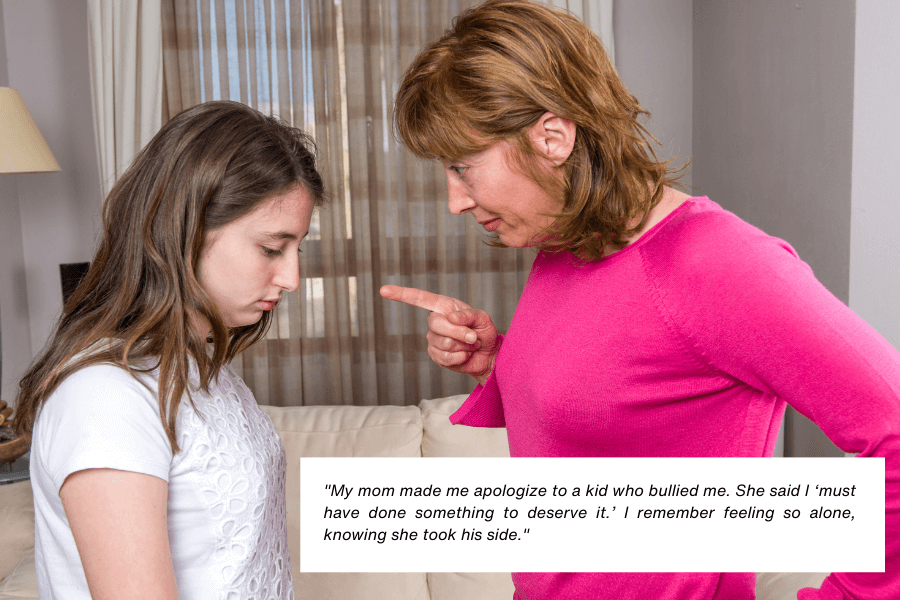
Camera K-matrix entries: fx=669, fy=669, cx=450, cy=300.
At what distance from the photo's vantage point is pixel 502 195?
0.83 m

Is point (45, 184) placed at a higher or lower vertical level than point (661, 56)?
lower

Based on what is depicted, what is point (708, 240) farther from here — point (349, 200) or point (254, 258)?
point (349, 200)

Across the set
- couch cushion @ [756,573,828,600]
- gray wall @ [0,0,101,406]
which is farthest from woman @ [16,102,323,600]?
gray wall @ [0,0,101,406]

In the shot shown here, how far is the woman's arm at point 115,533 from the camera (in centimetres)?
69

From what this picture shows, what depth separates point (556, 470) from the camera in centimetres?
73

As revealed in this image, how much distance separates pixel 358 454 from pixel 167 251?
1192 millimetres

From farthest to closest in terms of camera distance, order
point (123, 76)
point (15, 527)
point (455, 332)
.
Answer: point (123, 76) < point (15, 527) < point (455, 332)

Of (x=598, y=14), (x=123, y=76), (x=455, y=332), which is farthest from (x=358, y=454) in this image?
(x=598, y=14)

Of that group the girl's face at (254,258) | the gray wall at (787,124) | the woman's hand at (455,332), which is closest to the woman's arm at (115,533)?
the girl's face at (254,258)

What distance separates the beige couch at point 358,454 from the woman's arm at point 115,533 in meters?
1.14

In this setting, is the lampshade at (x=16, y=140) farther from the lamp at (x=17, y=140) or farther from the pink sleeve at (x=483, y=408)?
the pink sleeve at (x=483, y=408)

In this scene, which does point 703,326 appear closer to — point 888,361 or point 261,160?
point 888,361

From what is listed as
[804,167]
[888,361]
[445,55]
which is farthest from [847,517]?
[804,167]

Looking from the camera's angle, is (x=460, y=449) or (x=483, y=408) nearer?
(x=483, y=408)
